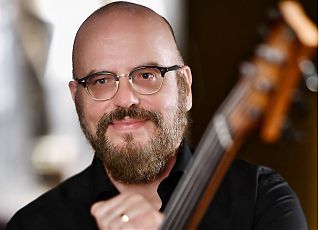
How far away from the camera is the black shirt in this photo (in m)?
1.09

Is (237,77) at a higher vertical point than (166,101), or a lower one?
lower

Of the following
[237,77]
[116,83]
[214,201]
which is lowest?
[237,77]

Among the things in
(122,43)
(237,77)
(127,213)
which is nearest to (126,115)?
(122,43)

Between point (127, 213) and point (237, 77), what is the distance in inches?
52.2

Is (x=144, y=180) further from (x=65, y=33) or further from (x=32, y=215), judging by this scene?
(x=65, y=33)

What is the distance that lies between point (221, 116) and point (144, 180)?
15.4 inches

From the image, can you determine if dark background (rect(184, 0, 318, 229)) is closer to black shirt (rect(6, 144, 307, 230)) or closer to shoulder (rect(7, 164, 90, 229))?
black shirt (rect(6, 144, 307, 230))

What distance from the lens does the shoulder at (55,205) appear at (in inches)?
44.8

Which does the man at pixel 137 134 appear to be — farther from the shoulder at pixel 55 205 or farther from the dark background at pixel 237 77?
the dark background at pixel 237 77

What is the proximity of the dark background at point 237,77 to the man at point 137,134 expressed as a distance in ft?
2.01

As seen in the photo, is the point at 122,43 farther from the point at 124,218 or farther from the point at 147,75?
the point at 124,218

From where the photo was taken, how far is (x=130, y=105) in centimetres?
104

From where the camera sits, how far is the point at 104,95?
3.50 feet

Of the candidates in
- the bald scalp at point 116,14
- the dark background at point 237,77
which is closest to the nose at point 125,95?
the bald scalp at point 116,14
